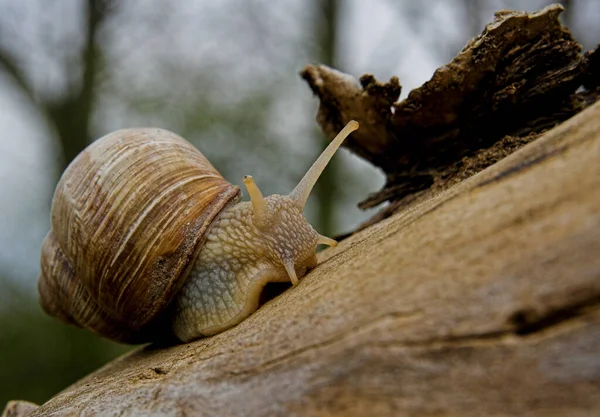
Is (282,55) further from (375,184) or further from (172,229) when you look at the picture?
(172,229)

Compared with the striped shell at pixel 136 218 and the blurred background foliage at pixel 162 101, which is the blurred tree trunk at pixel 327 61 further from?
the striped shell at pixel 136 218

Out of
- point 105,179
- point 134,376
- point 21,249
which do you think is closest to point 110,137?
Result: point 105,179

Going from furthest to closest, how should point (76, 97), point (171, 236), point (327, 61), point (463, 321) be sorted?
point (327, 61) → point (76, 97) → point (171, 236) → point (463, 321)

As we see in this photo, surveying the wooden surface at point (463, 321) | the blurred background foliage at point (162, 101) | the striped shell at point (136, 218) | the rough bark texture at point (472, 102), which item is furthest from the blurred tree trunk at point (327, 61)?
the wooden surface at point (463, 321)

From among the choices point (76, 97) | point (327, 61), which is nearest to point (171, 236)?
point (76, 97)

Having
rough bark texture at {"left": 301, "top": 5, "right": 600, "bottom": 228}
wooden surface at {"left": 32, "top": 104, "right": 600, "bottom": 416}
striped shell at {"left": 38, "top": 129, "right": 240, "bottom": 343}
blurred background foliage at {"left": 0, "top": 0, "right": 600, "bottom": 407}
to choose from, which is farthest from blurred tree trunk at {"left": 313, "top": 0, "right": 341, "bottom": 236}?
wooden surface at {"left": 32, "top": 104, "right": 600, "bottom": 416}

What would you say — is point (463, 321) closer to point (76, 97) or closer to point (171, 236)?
point (171, 236)

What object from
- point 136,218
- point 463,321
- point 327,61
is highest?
point 327,61
